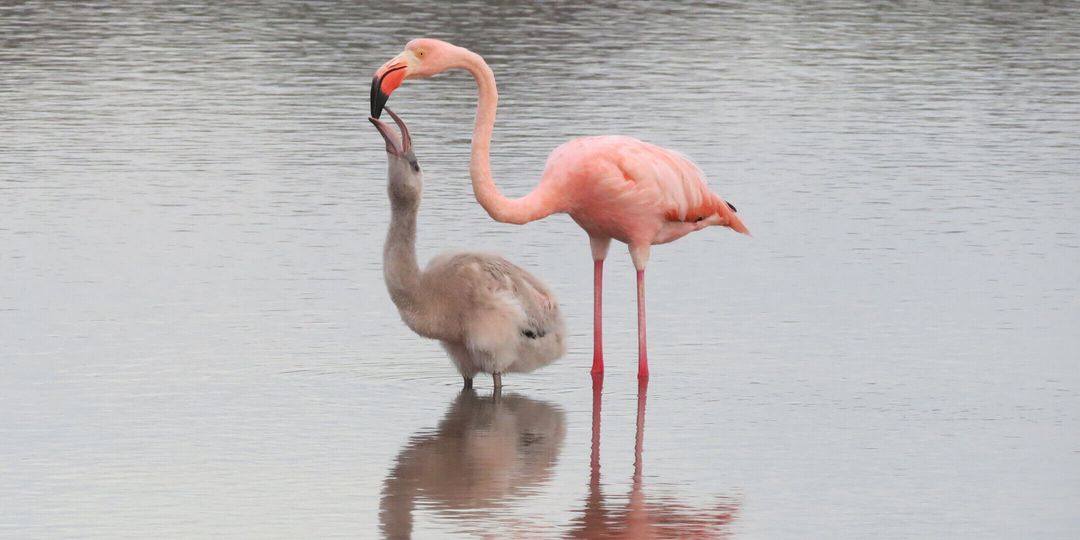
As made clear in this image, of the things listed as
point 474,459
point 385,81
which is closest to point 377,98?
point 385,81

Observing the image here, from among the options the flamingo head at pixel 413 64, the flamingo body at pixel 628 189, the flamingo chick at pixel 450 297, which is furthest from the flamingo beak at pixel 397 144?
the flamingo body at pixel 628 189

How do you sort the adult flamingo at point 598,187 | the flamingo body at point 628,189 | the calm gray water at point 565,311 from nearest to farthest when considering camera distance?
the calm gray water at point 565,311 → the adult flamingo at point 598,187 → the flamingo body at point 628,189

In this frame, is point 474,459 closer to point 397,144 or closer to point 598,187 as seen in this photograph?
point 397,144

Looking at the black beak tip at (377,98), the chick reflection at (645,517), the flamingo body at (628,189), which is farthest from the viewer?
the flamingo body at (628,189)

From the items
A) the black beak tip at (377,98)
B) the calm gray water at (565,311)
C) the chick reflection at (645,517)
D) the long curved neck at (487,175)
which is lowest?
the calm gray water at (565,311)

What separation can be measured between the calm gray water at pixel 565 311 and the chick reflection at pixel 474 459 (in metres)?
0.02

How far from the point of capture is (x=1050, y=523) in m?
7.50

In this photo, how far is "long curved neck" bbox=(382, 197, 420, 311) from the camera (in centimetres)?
968

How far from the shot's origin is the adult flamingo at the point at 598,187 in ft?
32.1

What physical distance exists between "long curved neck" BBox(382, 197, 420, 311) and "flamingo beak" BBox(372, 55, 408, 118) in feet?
1.57

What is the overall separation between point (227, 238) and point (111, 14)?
53.3 feet

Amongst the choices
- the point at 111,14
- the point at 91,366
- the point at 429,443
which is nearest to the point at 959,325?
the point at 429,443

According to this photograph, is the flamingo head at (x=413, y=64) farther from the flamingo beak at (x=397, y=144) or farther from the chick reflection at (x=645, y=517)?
the chick reflection at (x=645, y=517)

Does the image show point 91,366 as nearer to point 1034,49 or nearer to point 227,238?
point 227,238
